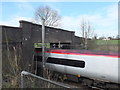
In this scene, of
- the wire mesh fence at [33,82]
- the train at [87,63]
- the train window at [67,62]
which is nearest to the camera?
the wire mesh fence at [33,82]

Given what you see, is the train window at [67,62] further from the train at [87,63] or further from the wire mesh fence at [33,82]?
the wire mesh fence at [33,82]

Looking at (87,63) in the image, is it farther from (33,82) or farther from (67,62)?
(33,82)

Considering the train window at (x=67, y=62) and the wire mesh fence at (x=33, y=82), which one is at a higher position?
the wire mesh fence at (x=33, y=82)

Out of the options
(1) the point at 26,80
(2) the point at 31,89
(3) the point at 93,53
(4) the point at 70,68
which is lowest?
(4) the point at 70,68

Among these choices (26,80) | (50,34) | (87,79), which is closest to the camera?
(26,80)

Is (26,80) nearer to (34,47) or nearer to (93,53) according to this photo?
(93,53)

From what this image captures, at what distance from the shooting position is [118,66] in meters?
4.58

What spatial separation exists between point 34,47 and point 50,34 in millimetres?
2760

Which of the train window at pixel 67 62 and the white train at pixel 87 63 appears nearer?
the white train at pixel 87 63

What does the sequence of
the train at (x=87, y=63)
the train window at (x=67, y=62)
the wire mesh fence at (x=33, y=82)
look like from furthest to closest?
the train window at (x=67, y=62), the train at (x=87, y=63), the wire mesh fence at (x=33, y=82)

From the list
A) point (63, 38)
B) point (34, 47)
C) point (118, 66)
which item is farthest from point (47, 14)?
point (118, 66)

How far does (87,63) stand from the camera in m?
5.56

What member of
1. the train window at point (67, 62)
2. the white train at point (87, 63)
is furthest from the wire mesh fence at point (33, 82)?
the train window at point (67, 62)

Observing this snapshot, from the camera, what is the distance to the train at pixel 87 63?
188 inches
